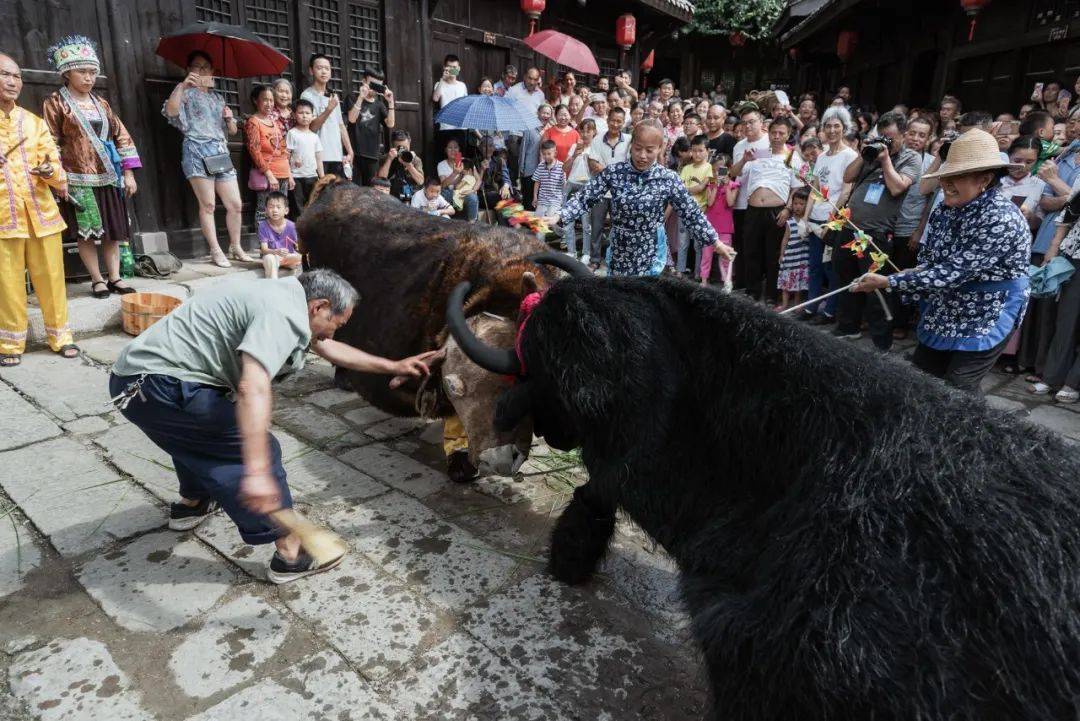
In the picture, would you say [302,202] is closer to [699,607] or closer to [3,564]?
[3,564]

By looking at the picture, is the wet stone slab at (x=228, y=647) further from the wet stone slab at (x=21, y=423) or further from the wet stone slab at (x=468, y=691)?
the wet stone slab at (x=21, y=423)

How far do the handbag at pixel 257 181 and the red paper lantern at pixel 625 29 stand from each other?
1000 centimetres

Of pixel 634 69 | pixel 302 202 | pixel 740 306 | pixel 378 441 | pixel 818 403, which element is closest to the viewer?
pixel 818 403

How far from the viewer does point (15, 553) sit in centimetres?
310

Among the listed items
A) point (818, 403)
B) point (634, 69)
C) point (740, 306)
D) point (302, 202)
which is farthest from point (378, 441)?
point (634, 69)

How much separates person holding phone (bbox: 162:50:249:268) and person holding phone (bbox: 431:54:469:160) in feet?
12.4

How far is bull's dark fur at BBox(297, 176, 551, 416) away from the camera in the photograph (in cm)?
364

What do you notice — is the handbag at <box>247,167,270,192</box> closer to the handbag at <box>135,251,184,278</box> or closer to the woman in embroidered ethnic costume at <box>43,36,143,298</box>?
the handbag at <box>135,251,184,278</box>

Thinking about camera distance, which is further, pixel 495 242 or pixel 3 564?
pixel 495 242

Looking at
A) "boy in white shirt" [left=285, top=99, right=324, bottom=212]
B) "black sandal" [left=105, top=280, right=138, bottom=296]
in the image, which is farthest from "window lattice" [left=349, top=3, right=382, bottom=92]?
"black sandal" [left=105, top=280, right=138, bottom=296]

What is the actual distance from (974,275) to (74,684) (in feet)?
14.6

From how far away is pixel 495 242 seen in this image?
3.78 meters

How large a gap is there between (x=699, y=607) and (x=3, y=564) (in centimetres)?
307

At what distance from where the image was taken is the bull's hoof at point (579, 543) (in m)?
2.96
